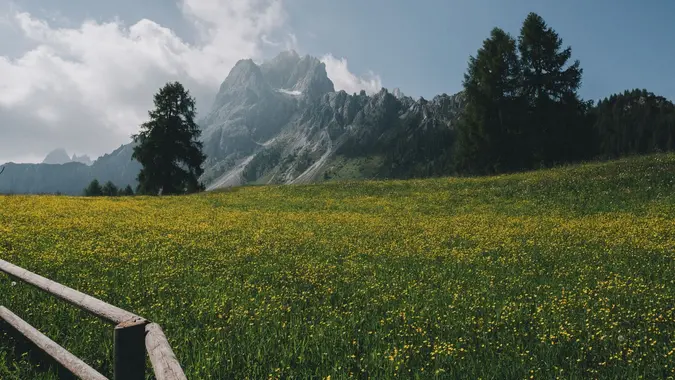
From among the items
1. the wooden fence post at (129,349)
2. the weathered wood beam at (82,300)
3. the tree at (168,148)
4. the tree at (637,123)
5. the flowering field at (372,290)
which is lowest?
the flowering field at (372,290)

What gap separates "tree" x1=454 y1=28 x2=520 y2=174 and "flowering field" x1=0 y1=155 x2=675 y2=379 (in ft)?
87.3

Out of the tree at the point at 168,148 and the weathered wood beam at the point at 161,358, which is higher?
the tree at the point at 168,148

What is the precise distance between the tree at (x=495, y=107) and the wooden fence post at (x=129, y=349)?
5180 cm

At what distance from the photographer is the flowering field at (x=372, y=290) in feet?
21.5

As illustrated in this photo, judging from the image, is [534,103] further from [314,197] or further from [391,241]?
[391,241]

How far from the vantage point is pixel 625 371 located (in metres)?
5.99

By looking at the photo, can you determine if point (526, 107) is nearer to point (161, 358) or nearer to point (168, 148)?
point (168, 148)

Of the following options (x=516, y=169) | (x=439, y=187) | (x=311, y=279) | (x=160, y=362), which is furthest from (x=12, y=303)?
(x=516, y=169)

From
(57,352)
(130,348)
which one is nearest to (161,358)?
(130,348)

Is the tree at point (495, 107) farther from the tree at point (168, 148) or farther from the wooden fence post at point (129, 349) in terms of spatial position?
the wooden fence post at point (129, 349)

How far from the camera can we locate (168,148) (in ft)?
189

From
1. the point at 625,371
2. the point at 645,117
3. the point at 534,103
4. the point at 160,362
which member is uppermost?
the point at 645,117

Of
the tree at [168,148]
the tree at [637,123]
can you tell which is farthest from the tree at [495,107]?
the tree at [637,123]

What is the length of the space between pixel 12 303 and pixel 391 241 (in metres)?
12.8
